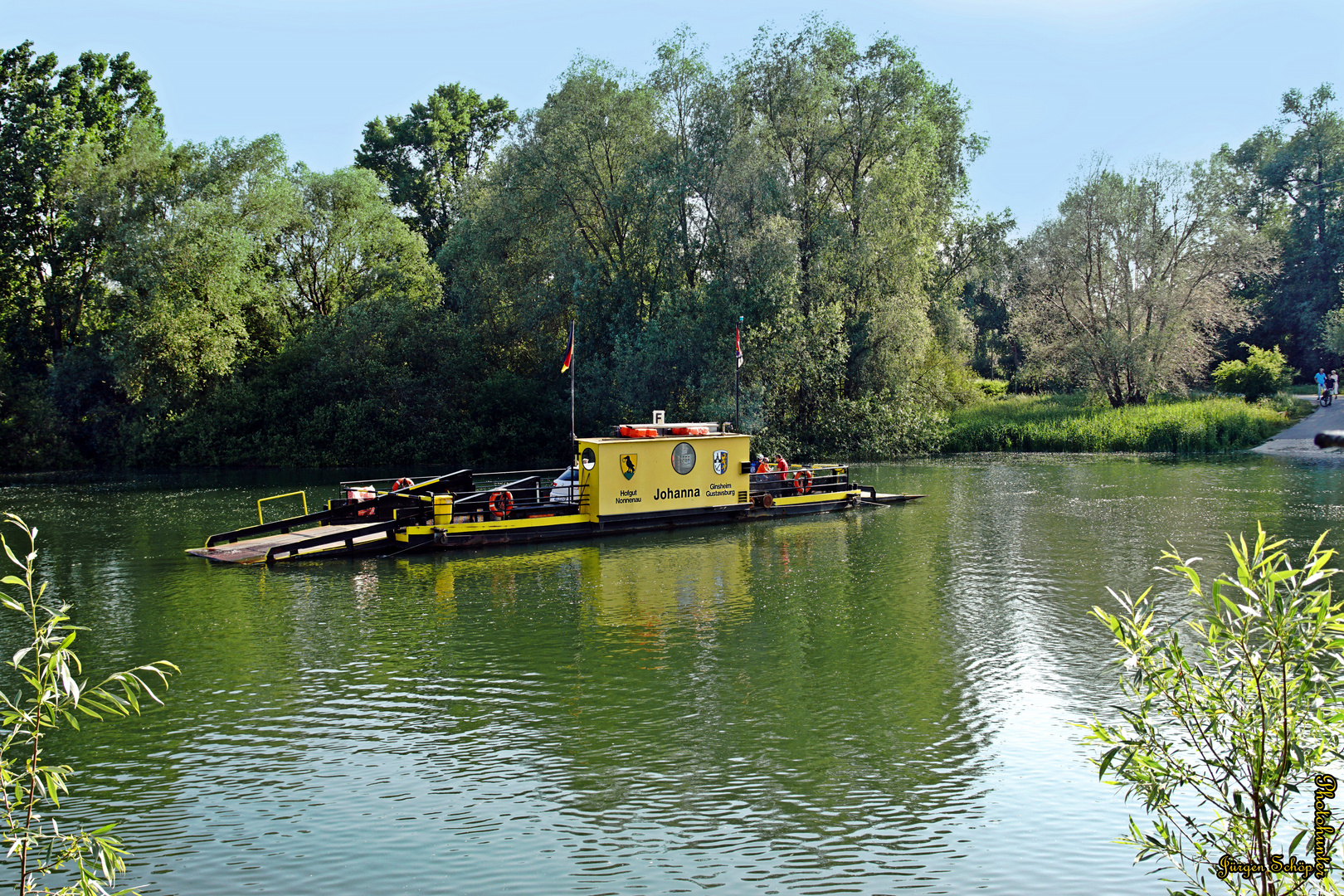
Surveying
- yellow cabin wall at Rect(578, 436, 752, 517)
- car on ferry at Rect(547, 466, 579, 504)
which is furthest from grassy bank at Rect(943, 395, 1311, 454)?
car on ferry at Rect(547, 466, 579, 504)

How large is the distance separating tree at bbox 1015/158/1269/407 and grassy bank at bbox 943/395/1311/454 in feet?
7.40

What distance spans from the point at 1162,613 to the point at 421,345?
40.2 metres

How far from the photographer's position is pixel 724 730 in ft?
38.5

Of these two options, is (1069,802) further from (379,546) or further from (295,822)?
(379,546)

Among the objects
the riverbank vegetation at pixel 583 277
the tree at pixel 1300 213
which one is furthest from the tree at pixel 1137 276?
the tree at pixel 1300 213

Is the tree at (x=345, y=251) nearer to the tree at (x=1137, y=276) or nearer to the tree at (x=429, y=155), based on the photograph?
the tree at (x=429, y=155)

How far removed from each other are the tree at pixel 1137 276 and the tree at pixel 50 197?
47.3 m

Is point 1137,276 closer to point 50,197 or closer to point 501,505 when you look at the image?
point 501,505

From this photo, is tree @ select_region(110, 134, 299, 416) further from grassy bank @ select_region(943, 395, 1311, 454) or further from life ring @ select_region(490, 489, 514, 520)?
grassy bank @ select_region(943, 395, 1311, 454)

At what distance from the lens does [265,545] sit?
22859 millimetres

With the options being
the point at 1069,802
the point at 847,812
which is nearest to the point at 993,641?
the point at 1069,802

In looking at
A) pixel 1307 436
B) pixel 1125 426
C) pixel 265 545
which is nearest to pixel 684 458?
pixel 265 545

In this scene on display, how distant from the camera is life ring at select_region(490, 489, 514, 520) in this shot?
82.0 feet

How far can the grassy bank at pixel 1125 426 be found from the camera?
152 feet
